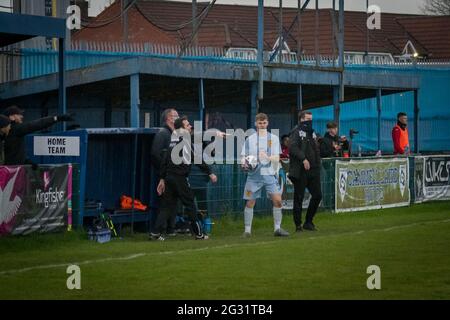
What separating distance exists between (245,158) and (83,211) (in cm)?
279

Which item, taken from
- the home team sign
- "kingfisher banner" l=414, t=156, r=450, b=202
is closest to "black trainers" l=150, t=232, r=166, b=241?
the home team sign

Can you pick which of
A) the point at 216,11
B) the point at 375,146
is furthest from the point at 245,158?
the point at 216,11

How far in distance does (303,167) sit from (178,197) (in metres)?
2.59

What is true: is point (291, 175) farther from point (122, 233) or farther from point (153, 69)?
point (153, 69)

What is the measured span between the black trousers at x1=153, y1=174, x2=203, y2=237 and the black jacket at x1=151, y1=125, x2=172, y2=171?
0.47 m

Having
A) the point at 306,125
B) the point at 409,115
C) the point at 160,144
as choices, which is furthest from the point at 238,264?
the point at 409,115

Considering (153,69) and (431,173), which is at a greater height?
(153,69)

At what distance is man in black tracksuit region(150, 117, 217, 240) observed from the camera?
1816 centimetres

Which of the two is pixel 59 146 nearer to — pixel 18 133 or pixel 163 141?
pixel 18 133

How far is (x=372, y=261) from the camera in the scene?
14.2 m

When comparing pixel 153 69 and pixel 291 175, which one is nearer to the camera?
pixel 291 175

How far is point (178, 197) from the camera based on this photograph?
18.3 metres
